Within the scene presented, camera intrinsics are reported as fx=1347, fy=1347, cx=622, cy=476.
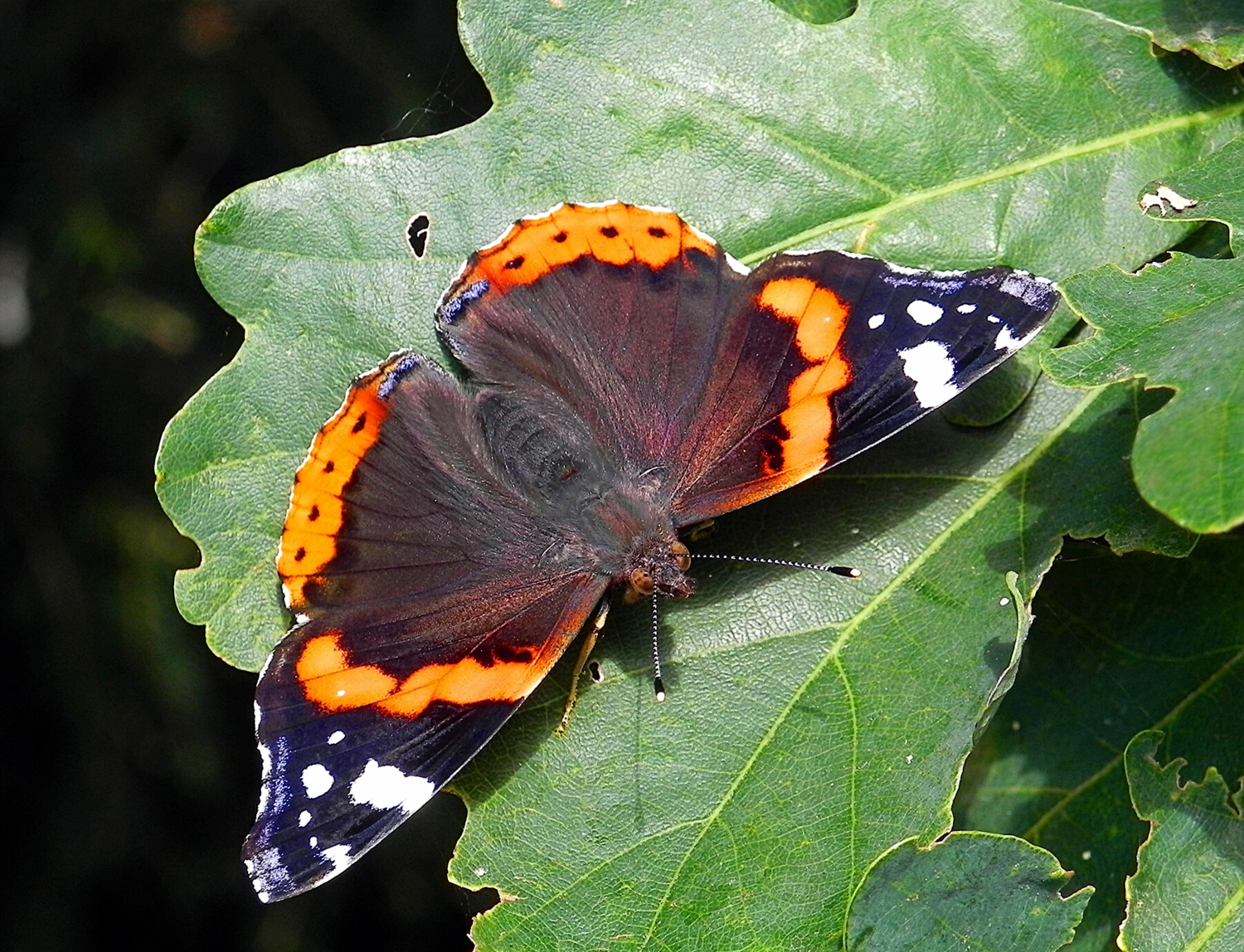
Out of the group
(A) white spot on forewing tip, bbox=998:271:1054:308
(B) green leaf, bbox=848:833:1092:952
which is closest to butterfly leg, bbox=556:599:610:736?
(B) green leaf, bbox=848:833:1092:952

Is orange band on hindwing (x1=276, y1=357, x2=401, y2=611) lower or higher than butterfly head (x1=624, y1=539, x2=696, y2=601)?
higher

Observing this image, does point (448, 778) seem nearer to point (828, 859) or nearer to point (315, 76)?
point (828, 859)

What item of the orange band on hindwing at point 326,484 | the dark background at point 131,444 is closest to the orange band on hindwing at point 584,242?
the orange band on hindwing at point 326,484

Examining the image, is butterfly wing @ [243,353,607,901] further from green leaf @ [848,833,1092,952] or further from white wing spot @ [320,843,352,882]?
green leaf @ [848,833,1092,952]

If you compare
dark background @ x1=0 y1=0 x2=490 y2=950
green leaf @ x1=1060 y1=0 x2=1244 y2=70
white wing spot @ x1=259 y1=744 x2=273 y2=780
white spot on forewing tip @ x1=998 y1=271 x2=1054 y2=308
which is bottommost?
dark background @ x1=0 y1=0 x2=490 y2=950

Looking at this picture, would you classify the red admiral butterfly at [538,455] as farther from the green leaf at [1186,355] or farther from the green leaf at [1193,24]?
the green leaf at [1193,24]

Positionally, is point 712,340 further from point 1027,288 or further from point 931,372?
point 1027,288

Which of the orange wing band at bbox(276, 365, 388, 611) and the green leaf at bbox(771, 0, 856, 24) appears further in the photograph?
the green leaf at bbox(771, 0, 856, 24)

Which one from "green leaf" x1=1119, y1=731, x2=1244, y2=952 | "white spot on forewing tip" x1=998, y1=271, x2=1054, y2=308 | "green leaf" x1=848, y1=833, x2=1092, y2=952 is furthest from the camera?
"white spot on forewing tip" x1=998, y1=271, x2=1054, y2=308
